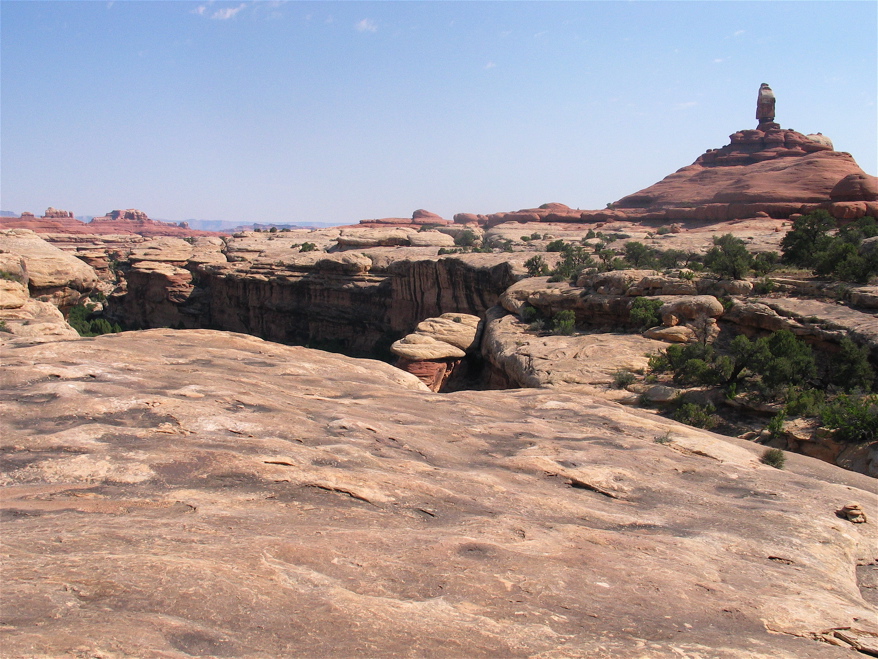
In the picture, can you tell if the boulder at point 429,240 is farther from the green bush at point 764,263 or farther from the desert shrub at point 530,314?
the green bush at point 764,263

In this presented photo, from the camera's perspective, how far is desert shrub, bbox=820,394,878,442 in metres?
12.5

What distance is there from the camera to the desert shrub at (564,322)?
74.0ft

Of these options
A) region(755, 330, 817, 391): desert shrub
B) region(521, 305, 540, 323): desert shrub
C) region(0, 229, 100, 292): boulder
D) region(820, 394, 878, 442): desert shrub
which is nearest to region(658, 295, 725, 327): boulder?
region(755, 330, 817, 391): desert shrub

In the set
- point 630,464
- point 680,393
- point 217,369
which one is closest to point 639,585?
point 630,464

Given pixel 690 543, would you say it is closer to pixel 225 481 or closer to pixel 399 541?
pixel 399 541

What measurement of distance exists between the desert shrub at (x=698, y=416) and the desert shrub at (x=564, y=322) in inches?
290

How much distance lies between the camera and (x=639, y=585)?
14.5ft

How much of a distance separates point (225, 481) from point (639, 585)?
3.54 meters

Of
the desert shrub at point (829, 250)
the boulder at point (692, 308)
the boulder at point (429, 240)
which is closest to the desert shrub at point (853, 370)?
the boulder at point (692, 308)

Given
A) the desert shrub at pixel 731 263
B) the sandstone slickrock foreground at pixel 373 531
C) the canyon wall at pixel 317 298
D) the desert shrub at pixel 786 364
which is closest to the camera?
the sandstone slickrock foreground at pixel 373 531

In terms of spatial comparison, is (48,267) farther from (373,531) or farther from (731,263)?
(731,263)

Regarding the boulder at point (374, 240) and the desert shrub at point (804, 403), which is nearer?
the desert shrub at point (804, 403)

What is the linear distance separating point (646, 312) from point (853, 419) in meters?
8.67

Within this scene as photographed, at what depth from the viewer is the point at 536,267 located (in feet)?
96.5
